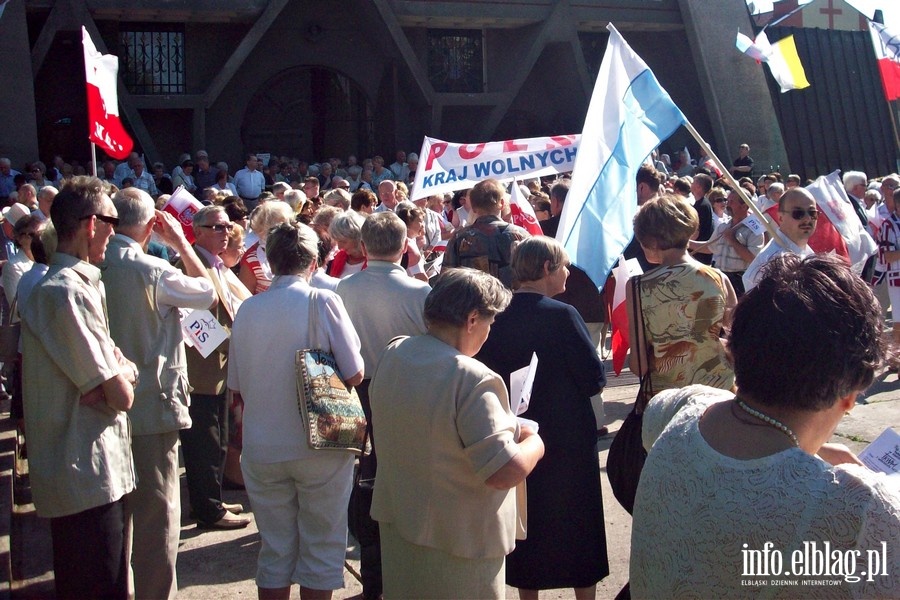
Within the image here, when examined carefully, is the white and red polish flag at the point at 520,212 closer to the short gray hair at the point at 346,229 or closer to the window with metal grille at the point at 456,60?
the short gray hair at the point at 346,229

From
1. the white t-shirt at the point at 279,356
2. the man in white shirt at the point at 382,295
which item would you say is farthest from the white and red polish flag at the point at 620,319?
the white t-shirt at the point at 279,356

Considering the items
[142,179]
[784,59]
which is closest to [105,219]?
[784,59]

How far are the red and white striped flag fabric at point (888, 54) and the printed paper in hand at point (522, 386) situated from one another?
11.0m

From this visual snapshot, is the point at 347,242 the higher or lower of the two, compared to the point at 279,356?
higher

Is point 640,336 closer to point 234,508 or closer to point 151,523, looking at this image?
point 151,523

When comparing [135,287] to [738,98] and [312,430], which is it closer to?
[312,430]

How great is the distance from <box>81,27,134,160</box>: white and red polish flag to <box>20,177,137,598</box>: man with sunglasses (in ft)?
12.1

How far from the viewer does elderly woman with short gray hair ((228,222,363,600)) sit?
13.0ft

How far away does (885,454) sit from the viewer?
2324mm

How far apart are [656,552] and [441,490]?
3.86ft

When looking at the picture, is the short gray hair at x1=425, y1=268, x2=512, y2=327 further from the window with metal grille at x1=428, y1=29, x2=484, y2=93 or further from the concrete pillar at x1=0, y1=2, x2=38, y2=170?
the window with metal grille at x1=428, y1=29, x2=484, y2=93

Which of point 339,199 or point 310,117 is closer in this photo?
point 339,199

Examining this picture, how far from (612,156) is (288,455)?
102 inches

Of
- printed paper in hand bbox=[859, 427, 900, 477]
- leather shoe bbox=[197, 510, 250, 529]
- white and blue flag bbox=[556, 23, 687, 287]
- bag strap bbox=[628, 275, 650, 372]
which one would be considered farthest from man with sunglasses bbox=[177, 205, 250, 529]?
printed paper in hand bbox=[859, 427, 900, 477]
